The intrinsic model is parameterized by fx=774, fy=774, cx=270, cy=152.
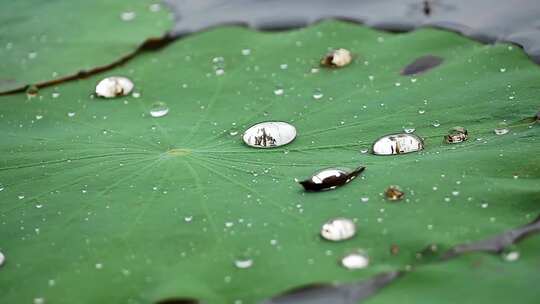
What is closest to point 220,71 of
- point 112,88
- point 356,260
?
point 112,88

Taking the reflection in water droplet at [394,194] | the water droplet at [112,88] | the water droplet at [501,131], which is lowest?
the reflection in water droplet at [394,194]

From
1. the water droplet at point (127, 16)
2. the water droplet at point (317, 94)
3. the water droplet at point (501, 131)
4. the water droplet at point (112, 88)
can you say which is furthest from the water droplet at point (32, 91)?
the water droplet at point (501, 131)

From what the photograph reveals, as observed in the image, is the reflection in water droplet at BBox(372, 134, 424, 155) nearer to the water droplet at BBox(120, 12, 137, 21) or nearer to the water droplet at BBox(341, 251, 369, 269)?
the water droplet at BBox(341, 251, 369, 269)

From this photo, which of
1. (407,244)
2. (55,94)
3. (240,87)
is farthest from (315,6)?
(407,244)

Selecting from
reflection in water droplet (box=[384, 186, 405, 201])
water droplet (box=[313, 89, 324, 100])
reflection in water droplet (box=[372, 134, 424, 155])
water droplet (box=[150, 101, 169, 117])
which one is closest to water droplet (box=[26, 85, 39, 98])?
water droplet (box=[150, 101, 169, 117])

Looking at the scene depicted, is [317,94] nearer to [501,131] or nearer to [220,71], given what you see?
[220,71]

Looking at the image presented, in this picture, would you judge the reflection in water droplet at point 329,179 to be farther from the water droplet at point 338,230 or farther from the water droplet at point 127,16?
the water droplet at point 127,16
